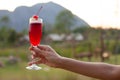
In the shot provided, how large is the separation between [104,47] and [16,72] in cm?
180

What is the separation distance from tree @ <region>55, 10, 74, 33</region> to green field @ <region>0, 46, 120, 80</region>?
883 mm

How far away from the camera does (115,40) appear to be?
29.5 ft

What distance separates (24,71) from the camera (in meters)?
8.13

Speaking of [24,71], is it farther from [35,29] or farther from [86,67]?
[86,67]

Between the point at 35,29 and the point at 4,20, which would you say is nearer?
the point at 35,29

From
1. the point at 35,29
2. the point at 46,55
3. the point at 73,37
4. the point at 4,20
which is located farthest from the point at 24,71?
the point at 46,55

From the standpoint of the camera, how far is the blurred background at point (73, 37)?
8.31 m

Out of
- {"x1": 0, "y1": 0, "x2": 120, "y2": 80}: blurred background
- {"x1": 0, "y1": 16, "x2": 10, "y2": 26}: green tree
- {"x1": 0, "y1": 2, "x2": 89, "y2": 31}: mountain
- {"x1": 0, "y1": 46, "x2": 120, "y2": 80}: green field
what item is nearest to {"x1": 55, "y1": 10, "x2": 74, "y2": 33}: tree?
{"x1": 0, "y1": 0, "x2": 120, "y2": 80}: blurred background

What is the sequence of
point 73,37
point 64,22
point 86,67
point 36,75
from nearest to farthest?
point 86,67, point 36,75, point 73,37, point 64,22

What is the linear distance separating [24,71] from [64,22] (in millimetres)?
1862

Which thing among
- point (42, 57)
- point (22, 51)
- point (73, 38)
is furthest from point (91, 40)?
point (42, 57)

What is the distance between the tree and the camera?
937 centimetres

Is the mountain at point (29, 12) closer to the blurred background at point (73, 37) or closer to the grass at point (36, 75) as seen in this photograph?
the grass at point (36, 75)

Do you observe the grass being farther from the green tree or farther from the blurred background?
the green tree
